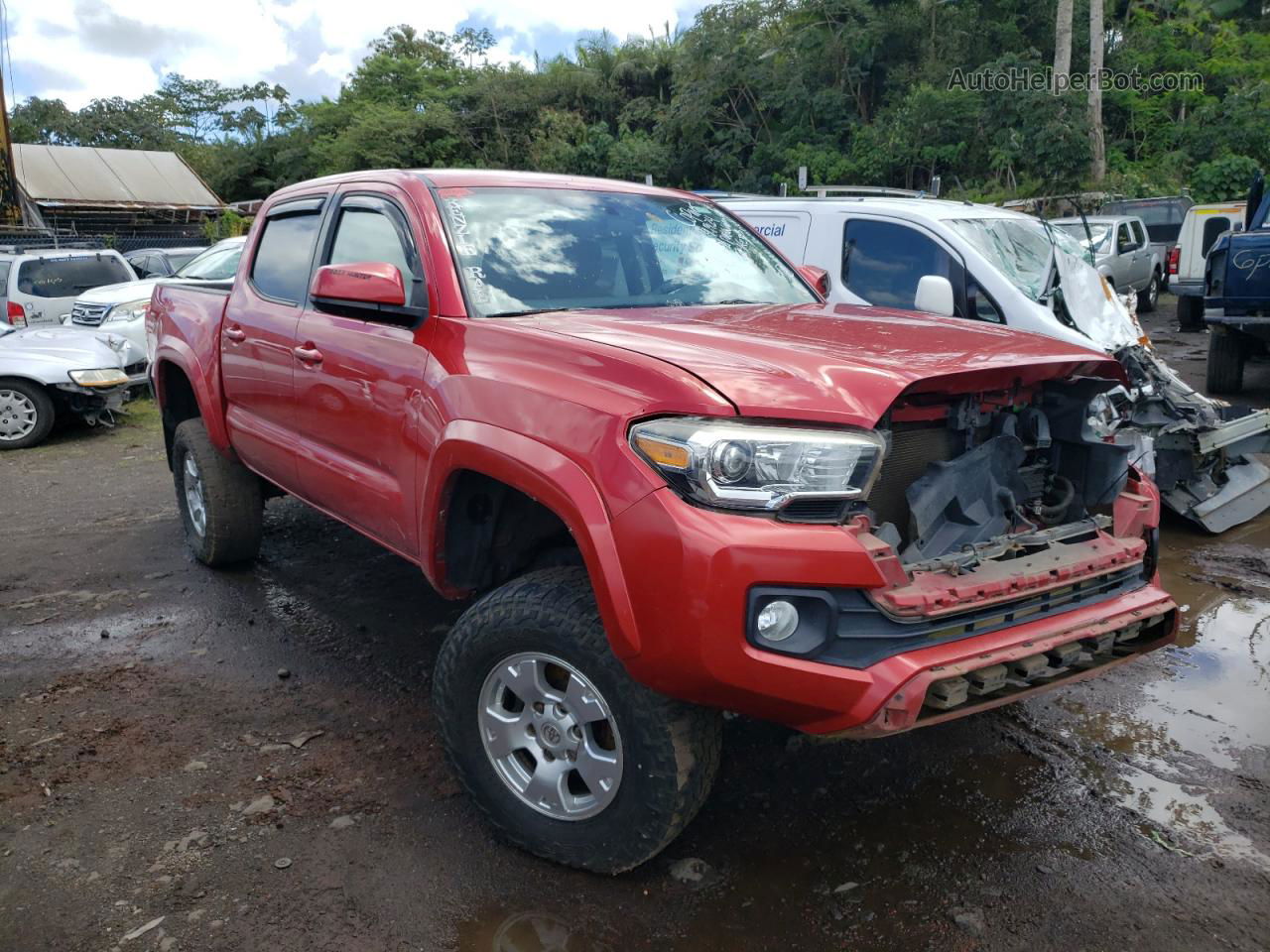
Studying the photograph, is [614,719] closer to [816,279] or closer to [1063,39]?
[816,279]

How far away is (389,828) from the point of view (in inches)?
120

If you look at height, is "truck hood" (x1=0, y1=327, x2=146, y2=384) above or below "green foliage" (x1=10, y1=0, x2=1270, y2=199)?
below

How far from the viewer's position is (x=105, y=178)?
27375 millimetres

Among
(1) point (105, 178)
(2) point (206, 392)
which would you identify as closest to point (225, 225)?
(1) point (105, 178)

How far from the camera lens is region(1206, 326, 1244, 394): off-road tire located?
921cm

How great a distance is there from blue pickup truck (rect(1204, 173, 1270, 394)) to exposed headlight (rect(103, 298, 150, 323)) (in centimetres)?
1094

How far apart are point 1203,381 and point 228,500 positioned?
31.0 ft

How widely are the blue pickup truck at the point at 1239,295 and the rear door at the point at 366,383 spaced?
760 centimetres

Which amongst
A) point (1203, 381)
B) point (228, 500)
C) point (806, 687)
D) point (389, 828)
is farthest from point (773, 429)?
point (1203, 381)

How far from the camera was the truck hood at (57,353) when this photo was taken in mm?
9148

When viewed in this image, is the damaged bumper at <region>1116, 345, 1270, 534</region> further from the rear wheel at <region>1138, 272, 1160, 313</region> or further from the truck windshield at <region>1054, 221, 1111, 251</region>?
the rear wheel at <region>1138, 272, 1160, 313</region>
